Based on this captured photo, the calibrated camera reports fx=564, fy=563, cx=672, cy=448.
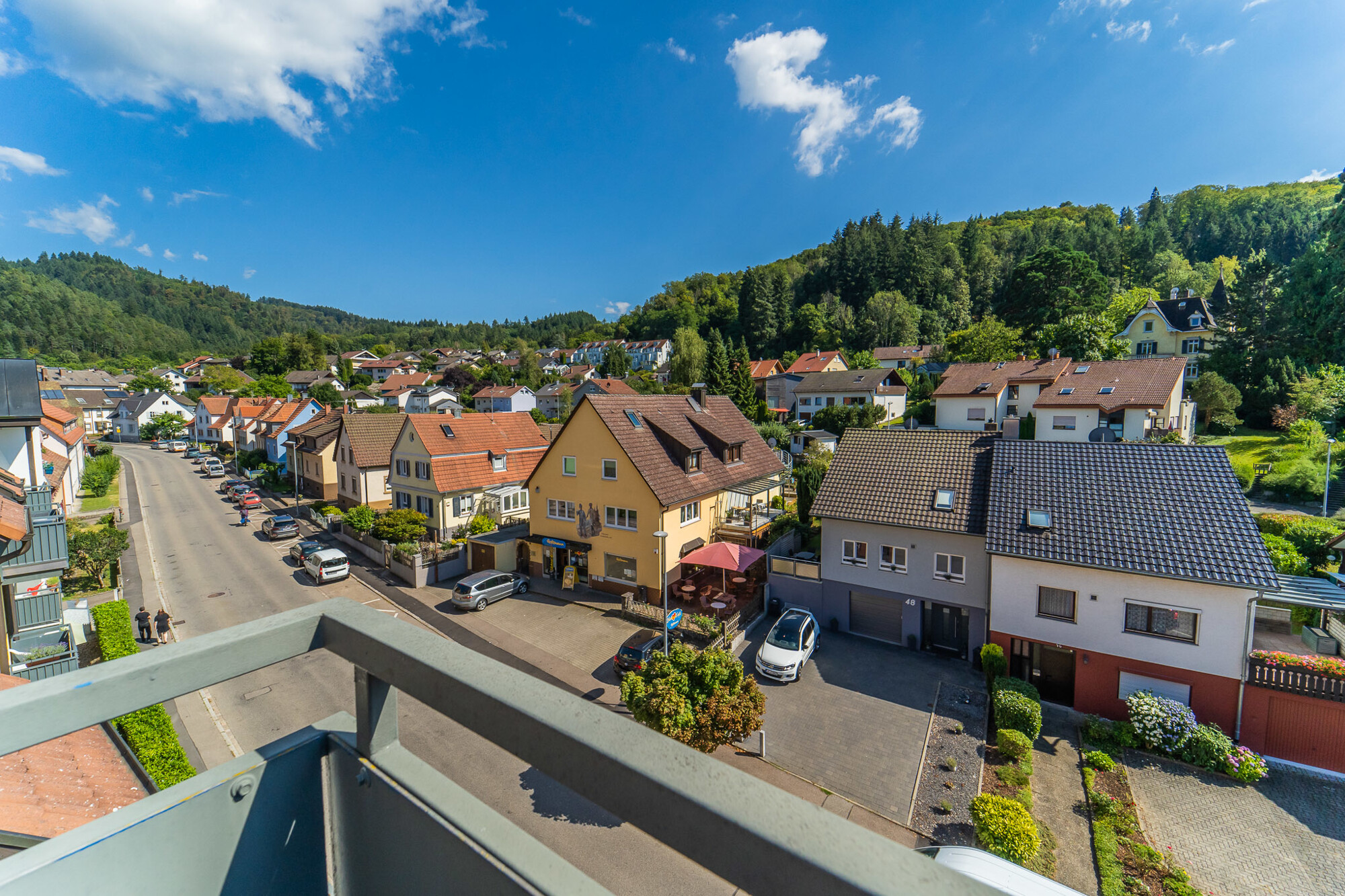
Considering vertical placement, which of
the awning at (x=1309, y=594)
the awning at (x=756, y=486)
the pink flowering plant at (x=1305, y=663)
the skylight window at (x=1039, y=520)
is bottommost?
the pink flowering plant at (x=1305, y=663)

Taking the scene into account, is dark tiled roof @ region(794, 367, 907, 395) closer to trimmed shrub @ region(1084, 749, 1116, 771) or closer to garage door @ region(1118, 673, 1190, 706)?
garage door @ region(1118, 673, 1190, 706)

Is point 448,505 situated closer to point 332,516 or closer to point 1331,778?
point 332,516

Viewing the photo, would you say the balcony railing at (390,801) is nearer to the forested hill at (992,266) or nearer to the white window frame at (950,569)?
the white window frame at (950,569)

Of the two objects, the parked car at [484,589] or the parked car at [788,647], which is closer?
the parked car at [788,647]

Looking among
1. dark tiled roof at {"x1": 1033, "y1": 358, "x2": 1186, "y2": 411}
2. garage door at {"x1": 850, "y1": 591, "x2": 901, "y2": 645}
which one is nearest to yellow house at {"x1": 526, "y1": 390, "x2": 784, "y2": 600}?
garage door at {"x1": 850, "y1": 591, "x2": 901, "y2": 645}

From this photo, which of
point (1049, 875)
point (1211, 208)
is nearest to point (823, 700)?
point (1049, 875)

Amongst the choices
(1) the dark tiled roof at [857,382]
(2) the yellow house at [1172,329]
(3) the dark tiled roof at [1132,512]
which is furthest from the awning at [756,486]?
(2) the yellow house at [1172,329]

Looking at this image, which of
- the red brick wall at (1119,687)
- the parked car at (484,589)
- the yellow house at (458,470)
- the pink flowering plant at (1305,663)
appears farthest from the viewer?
the yellow house at (458,470)
